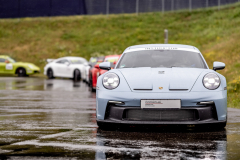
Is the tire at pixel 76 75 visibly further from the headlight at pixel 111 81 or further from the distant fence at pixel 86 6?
the distant fence at pixel 86 6

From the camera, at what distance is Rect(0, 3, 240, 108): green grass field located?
41250mm

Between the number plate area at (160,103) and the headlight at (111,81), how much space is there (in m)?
0.57

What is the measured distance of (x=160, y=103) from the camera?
644cm

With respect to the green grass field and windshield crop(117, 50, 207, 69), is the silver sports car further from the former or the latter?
the green grass field

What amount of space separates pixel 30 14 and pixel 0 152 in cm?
4343

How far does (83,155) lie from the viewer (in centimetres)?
530

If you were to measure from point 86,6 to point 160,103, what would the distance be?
138 feet

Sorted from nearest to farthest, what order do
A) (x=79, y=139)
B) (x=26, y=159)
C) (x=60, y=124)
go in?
1. (x=26, y=159)
2. (x=79, y=139)
3. (x=60, y=124)

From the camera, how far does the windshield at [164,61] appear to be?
7.77 meters

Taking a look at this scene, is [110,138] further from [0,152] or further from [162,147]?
[0,152]

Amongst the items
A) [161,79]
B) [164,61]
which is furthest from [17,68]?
[161,79]

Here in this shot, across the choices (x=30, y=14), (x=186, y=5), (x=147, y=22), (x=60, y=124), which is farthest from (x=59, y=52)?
(x=60, y=124)

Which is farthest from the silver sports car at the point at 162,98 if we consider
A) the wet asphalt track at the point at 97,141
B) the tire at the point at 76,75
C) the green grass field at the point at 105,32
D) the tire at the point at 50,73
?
the green grass field at the point at 105,32

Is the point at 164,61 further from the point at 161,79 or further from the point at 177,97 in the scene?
the point at 177,97
